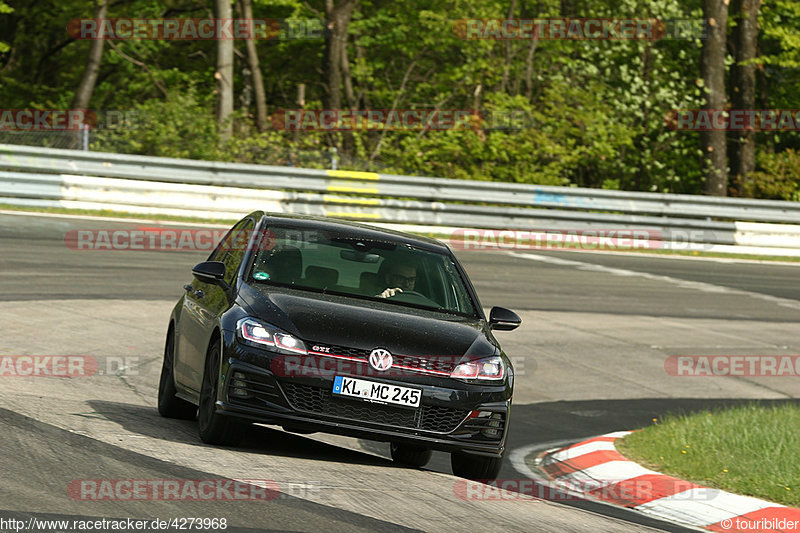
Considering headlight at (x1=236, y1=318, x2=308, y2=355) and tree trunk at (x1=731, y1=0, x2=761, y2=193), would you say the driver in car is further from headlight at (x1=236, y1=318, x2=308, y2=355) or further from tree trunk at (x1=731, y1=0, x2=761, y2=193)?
tree trunk at (x1=731, y1=0, x2=761, y2=193)

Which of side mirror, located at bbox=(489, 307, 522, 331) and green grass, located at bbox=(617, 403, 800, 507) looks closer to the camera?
green grass, located at bbox=(617, 403, 800, 507)

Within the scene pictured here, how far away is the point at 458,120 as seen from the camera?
3103 cm

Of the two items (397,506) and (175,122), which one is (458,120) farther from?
(397,506)

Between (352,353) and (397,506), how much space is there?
1106mm

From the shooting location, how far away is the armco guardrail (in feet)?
73.3

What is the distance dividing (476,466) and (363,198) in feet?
54.4

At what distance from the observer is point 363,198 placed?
24219mm

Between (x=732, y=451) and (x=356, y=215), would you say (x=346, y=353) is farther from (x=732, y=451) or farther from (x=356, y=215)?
(x=356, y=215)

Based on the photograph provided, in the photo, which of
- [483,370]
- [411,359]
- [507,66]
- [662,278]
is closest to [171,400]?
[411,359]

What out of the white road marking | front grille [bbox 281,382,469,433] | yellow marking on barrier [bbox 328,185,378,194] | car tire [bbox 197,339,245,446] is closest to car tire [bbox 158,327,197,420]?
car tire [bbox 197,339,245,446]

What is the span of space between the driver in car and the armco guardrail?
14.8m

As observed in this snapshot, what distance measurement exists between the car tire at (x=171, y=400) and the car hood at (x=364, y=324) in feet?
4.67

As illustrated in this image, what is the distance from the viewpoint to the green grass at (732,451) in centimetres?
820

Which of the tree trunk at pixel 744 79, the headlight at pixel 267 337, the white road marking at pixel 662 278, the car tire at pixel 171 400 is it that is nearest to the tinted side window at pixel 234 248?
the car tire at pixel 171 400
